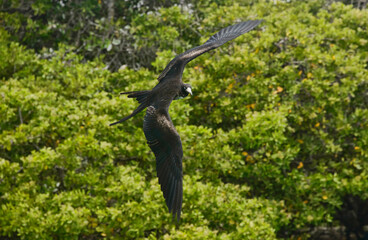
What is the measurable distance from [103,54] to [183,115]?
353cm

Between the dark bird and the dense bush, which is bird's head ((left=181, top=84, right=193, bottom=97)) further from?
the dense bush

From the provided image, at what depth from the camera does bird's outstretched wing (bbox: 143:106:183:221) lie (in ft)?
15.3

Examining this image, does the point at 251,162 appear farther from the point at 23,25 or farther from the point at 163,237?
the point at 23,25

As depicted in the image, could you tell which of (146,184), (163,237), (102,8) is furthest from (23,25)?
(163,237)

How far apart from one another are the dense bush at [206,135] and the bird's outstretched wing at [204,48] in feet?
6.63

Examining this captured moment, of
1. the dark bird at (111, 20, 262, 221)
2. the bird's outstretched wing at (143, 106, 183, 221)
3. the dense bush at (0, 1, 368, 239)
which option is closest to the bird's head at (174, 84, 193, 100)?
the dark bird at (111, 20, 262, 221)

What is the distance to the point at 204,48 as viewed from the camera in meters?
5.44

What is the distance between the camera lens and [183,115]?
802 cm

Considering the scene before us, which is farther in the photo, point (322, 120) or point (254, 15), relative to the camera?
point (254, 15)

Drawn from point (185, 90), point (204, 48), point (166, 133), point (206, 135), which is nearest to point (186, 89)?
point (185, 90)

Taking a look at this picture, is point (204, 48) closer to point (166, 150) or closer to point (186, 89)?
point (186, 89)

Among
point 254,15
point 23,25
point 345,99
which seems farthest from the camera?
point 23,25

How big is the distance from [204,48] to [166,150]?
1.27 m

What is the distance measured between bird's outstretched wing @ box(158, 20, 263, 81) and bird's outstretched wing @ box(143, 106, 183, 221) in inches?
23.0
